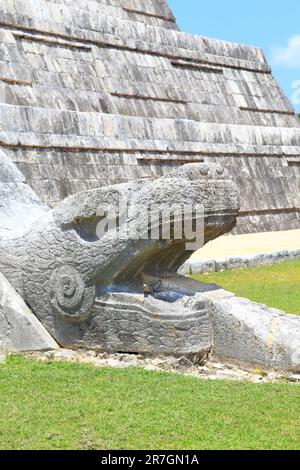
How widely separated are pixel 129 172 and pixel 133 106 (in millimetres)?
2186

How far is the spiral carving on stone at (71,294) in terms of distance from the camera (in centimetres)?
618

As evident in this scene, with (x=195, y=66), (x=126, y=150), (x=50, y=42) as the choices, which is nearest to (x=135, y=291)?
(x=126, y=150)

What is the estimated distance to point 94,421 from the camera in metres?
4.44

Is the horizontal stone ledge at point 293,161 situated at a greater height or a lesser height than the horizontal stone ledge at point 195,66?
lesser

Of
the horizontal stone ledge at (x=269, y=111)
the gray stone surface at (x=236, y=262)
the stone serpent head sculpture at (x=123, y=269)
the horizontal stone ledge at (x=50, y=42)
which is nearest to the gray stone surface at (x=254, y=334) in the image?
the stone serpent head sculpture at (x=123, y=269)

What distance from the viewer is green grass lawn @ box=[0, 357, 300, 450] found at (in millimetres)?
4137

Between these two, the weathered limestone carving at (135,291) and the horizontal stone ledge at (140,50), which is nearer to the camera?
the weathered limestone carving at (135,291)

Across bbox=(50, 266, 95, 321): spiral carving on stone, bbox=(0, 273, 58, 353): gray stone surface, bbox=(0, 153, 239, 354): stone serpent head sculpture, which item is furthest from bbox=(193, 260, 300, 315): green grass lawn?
bbox=(0, 273, 58, 353): gray stone surface

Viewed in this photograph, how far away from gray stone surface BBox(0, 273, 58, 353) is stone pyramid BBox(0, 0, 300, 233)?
28.4 ft

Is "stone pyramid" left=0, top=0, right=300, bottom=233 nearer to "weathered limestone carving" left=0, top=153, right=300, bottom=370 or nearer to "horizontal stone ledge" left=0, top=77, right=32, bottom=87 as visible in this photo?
"horizontal stone ledge" left=0, top=77, right=32, bottom=87

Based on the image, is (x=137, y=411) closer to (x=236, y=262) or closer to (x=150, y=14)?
(x=236, y=262)

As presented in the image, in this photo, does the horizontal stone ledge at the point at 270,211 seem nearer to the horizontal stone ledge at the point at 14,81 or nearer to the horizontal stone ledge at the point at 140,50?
the horizontal stone ledge at the point at 140,50

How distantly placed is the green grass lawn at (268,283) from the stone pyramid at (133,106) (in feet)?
13.8

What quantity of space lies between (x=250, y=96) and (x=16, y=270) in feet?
60.9
